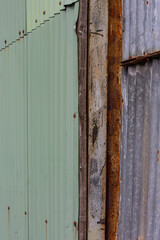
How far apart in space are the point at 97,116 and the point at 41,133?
782 millimetres

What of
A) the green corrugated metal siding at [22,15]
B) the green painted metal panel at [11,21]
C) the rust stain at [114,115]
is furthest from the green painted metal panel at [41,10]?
the rust stain at [114,115]

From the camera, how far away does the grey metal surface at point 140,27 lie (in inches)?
65.7

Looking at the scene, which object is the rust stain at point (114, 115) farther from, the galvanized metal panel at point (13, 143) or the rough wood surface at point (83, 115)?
the galvanized metal panel at point (13, 143)

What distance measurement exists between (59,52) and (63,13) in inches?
12.1

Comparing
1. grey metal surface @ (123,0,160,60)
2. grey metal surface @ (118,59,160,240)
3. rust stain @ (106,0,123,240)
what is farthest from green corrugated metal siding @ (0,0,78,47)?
grey metal surface @ (118,59,160,240)

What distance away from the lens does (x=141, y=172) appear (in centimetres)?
184

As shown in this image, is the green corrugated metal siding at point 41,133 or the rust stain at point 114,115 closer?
the rust stain at point 114,115

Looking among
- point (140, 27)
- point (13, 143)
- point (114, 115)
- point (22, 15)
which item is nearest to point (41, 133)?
point (13, 143)

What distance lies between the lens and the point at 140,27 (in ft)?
5.87

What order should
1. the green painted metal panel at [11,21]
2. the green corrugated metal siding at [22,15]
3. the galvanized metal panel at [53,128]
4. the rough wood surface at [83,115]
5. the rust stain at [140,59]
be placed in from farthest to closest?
the green painted metal panel at [11,21]
the green corrugated metal siding at [22,15]
the galvanized metal panel at [53,128]
the rough wood surface at [83,115]
the rust stain at [140,59]

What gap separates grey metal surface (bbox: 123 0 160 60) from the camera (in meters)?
1.67

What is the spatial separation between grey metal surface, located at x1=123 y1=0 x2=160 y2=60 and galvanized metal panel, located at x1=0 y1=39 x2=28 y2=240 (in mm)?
1329

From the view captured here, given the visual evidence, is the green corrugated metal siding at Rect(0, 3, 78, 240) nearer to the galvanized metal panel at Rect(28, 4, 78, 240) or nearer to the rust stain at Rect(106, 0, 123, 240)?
the galvanized metal panel at Rect(28, 4, 78, 240)

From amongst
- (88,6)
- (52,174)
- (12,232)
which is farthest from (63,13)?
(12,232)
